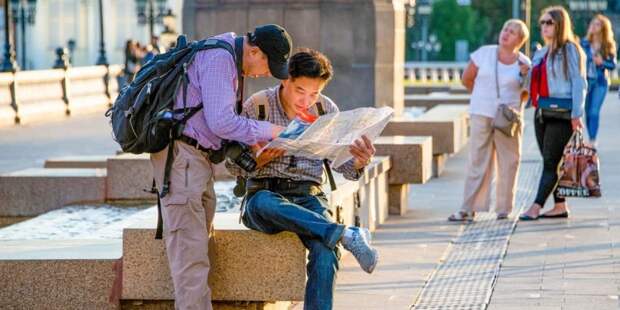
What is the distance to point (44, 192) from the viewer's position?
13719 millimetres

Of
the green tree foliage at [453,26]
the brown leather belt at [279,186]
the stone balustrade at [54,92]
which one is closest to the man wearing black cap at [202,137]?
the brown leather belt at [279,186]

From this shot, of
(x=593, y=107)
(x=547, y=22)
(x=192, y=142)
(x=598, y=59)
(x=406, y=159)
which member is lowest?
(x=593, y=107)

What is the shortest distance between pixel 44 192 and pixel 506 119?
152 inches

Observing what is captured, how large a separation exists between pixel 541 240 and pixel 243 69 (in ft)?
16.6

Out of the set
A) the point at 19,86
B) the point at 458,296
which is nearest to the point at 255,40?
the point at 458,296

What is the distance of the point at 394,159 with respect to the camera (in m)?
13.9

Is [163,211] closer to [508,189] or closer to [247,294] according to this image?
[247,294]

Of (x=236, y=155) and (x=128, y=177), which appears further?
(x=128, y=177)

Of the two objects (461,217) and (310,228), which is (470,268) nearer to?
(461,217)

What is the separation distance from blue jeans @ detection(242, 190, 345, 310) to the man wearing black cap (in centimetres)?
36

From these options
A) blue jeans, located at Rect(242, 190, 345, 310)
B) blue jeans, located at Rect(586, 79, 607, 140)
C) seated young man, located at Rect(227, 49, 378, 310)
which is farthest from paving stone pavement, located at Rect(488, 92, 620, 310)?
blue jeans, located at Rect(586, 79, 607, 140)

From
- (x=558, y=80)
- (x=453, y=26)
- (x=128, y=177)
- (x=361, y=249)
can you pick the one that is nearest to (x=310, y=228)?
(x=361, y=249)

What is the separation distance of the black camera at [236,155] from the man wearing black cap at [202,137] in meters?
0.03

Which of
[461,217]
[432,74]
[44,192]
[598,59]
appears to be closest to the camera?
[461,217]
